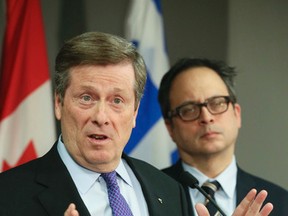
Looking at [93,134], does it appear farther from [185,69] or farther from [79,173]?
Result: [185,69]

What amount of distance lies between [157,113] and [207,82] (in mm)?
→ 511

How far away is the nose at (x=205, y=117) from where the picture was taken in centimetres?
295

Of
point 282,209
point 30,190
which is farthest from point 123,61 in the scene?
point 282,209

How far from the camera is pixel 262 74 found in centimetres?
382

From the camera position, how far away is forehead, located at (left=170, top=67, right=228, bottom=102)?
3023mm

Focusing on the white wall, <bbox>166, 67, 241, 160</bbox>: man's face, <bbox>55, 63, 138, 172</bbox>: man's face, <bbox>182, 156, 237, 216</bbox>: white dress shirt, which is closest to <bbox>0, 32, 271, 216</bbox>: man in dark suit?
<bbox>55, 63, 138, 172</bbox>: man's face

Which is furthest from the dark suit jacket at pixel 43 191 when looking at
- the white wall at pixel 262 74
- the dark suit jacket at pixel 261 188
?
the white wall at pixel 262 74

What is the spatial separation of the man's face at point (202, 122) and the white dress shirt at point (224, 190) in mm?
70

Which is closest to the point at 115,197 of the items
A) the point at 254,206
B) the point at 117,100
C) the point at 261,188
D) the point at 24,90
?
the point at 117,100

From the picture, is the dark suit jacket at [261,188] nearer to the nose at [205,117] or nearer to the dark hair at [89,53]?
the nose at [205,117]

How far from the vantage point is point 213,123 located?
295 cm

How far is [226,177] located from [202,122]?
27 cm

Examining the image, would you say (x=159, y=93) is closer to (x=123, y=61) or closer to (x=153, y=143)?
(x=153, y=143)

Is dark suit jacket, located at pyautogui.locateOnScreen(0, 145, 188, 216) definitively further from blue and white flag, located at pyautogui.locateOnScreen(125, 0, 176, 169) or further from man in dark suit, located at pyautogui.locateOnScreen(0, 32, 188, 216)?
blue and white flag, located at pyautogui.locateOnScreen(125, 0, 176, 169)
